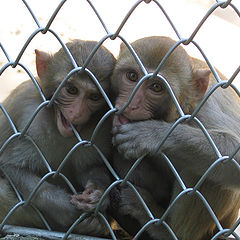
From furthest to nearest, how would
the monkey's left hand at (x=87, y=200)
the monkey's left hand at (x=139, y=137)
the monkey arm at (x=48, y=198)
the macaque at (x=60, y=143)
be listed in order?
the monkey arm at (x=48, y=198) < the macaque at (x=60, y=143) < the monkey's left hand at (x=87, y=200) < the monkey's left hand at (x=139, y=137)

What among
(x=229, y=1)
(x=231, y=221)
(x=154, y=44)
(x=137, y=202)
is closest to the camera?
(x=229, y=1)

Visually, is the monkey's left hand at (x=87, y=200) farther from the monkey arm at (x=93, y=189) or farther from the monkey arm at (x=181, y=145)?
the monkey arm at (x=181, y=145)

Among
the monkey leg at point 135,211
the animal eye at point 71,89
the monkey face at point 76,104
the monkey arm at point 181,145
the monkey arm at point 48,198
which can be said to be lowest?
the monkey leg at point 135,211

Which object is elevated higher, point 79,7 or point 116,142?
point 79,7

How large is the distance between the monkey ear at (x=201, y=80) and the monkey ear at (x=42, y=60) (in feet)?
3.12

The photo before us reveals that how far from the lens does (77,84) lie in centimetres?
287

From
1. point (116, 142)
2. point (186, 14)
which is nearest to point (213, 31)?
point (186, 14)

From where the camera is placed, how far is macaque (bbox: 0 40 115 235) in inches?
113

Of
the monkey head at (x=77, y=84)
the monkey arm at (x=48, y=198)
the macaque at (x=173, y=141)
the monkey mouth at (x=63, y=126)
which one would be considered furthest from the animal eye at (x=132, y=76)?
the monkey arm at (x=48, y=198)

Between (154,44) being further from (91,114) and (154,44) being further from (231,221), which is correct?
(231,221)

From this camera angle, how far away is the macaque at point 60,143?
9.46 feet

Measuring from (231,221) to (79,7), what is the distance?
25.8ft

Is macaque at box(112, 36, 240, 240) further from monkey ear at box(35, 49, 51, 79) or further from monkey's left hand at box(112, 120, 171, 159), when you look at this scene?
monkey ear at box(35, 49, 51, 79)

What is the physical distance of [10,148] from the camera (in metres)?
3.13
